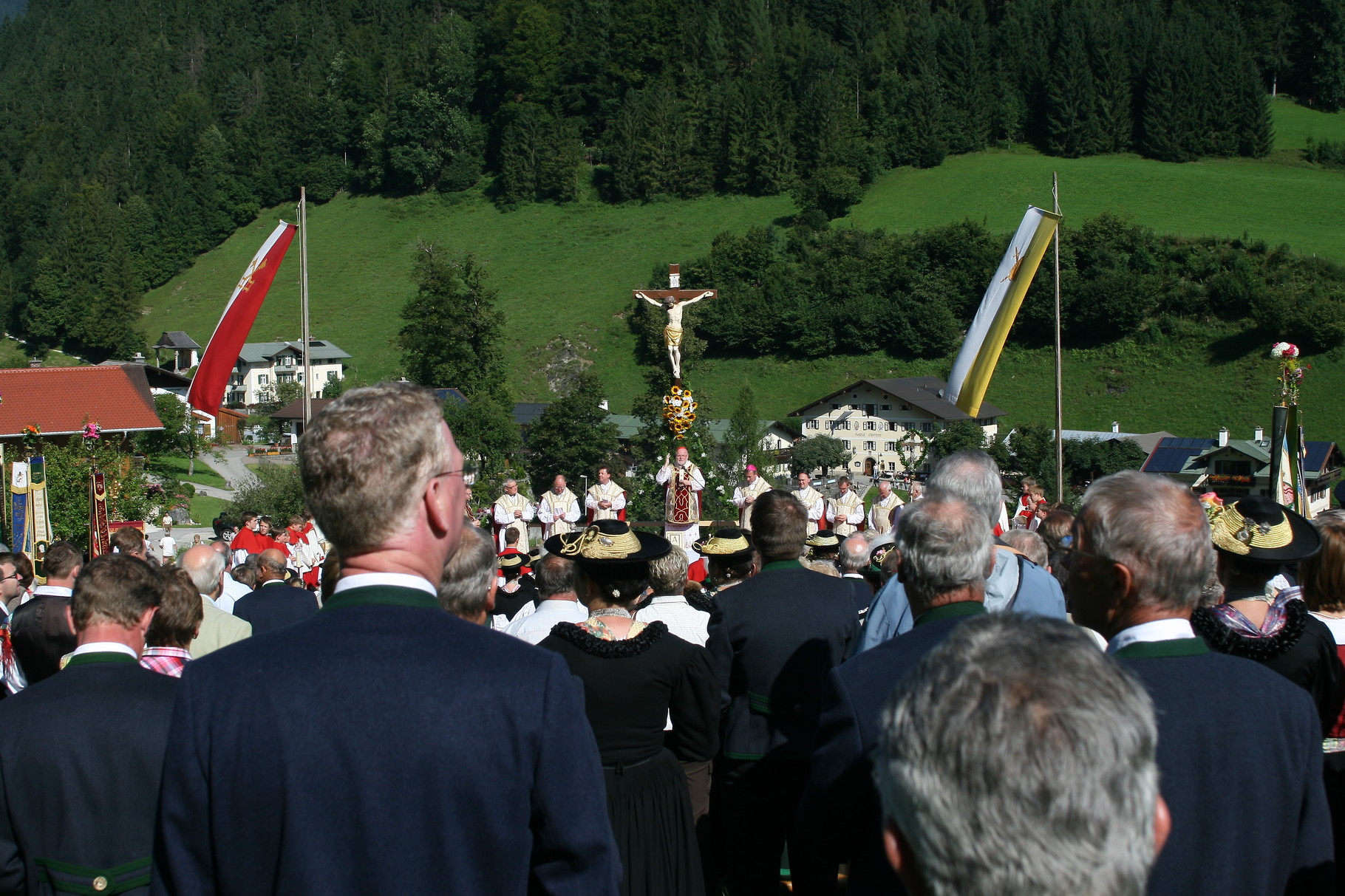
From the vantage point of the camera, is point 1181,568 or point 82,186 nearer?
point 1181,568

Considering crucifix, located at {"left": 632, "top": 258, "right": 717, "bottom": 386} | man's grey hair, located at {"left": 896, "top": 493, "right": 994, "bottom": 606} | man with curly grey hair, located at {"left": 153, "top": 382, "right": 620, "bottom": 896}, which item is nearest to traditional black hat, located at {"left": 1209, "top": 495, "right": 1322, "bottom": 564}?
man's grey hair, located at {"left": 896, "top": 493, "right": 994, "bottom": 606}

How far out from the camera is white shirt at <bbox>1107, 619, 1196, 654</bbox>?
8.52 feet

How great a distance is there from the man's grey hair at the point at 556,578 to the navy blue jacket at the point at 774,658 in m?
0.68

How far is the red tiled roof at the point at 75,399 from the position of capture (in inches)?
1517

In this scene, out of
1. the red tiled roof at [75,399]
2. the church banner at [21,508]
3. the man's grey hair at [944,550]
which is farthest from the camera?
the red tiled roof at [75,399]

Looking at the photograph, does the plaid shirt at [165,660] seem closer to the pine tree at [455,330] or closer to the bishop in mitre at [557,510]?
the bishop in mitre at [557,510]

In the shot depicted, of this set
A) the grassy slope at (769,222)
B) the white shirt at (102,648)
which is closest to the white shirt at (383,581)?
the white shirt at (102,648)

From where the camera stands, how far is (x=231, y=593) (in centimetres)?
729

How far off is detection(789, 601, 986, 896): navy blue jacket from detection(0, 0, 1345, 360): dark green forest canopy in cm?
8116

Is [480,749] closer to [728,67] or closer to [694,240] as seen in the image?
[694,240]

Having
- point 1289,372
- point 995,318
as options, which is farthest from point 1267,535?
point 995,318

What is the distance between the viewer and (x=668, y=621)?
550 cm

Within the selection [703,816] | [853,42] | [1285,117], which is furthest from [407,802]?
[853,42]

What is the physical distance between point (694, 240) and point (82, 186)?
62506 mm
